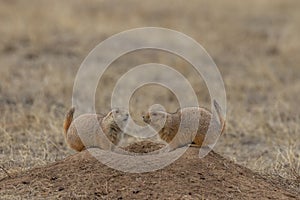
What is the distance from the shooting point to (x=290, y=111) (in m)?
11.2

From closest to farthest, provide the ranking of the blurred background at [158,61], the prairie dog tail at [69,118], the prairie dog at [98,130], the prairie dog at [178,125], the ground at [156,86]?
the ground at [156,86] < the prairie dog at [178,125] < the prairie dog at [98,130] < the prairie dog tail at [69,118] < the blurred background at [158,61]

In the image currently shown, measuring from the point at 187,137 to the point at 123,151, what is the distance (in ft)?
2.24

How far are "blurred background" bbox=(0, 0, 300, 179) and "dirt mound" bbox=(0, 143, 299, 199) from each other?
3.00 feet

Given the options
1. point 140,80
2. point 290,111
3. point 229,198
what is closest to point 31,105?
point 140,80

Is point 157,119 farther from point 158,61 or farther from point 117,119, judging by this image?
point 158,61

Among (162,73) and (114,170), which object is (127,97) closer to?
(162,73)

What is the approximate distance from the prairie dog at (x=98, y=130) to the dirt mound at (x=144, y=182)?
1.61 feet

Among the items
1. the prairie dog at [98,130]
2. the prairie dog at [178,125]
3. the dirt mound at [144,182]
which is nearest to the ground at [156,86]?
the dirt mound at [144,182]

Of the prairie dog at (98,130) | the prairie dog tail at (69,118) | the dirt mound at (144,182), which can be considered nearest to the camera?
the dirt mound at (144,182)

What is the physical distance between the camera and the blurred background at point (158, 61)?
8789 millimetres

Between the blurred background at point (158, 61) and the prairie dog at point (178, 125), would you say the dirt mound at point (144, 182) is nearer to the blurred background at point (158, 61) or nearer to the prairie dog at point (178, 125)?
the prairie dog at point (178, 125)

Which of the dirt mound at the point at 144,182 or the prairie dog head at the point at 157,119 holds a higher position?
the prairie dog head at the point at 157,119

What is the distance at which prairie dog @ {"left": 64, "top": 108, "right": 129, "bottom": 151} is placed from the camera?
678 centimetres

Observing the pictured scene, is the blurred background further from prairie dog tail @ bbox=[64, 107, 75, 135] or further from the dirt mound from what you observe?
the dirt mound
